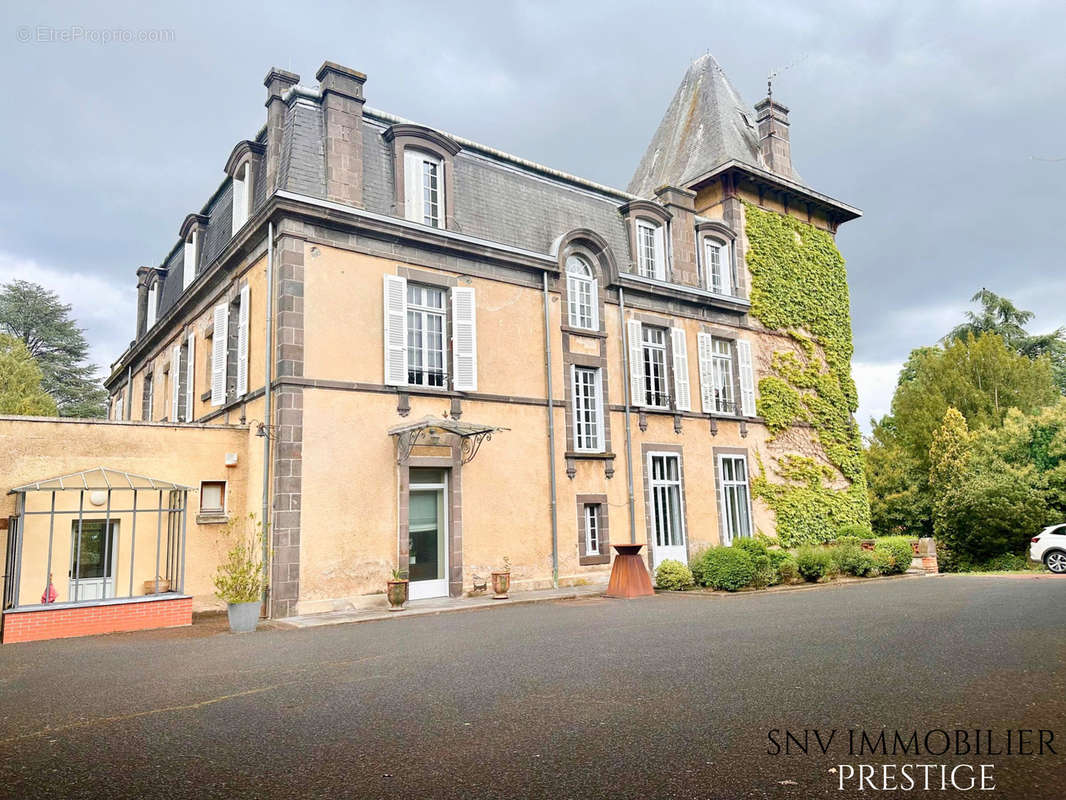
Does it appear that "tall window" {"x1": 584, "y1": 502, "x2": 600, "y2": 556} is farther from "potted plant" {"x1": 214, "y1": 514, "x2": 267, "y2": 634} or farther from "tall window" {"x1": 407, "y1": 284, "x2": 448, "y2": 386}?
"potted plant" {"x1": 214, "y1": 514, "x2": 267, "y2": 634}

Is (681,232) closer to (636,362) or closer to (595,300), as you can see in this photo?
(595,300)

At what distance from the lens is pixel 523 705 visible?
16.9ft

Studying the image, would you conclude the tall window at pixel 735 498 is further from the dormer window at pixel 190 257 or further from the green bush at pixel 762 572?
the dormer window at pixel 190 257

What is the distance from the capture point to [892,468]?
97.6 feet

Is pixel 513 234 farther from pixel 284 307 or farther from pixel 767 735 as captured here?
pixel 767 735

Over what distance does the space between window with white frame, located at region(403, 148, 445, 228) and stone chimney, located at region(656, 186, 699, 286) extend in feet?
20.5

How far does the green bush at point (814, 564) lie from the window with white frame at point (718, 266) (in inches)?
269

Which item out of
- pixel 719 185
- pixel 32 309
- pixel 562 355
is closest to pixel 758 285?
pixel 719 185

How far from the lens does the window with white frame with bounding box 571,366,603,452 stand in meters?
15.5

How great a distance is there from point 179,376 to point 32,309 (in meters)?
24.8

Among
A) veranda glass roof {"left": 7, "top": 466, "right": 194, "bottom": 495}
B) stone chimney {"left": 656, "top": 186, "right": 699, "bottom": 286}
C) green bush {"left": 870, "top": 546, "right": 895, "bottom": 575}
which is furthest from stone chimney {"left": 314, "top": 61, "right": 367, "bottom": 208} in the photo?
green bush {"left": 870, "top": 546, "right": 895, "bottom": 575}

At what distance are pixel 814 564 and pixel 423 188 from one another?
10286 mm

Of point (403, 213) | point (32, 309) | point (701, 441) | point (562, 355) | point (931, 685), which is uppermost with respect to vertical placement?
point (32, 309)

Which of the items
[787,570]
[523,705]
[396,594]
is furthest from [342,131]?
[787,570]
